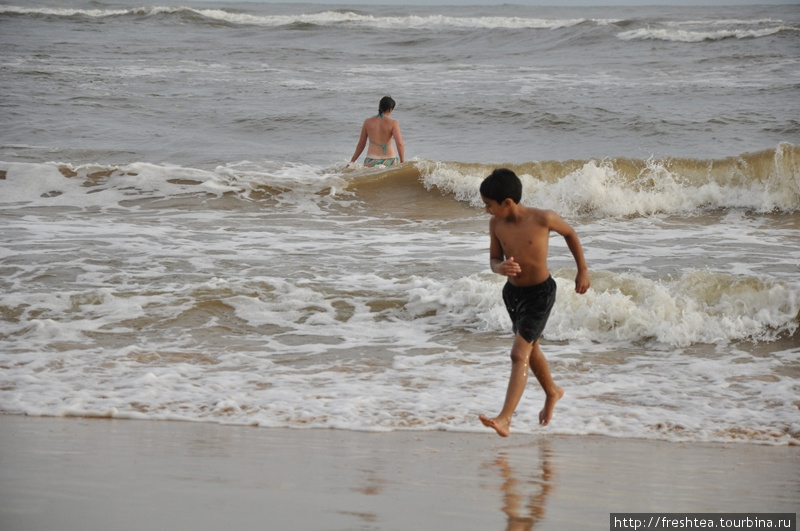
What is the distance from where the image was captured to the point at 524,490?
354 centimetres

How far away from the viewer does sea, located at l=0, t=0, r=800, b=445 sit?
5293 mm

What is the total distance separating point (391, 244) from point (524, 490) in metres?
6.21

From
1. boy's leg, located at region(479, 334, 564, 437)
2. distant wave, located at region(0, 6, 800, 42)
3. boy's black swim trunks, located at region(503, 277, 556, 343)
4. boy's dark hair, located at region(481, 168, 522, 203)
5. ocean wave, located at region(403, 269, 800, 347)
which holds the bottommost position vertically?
ocean wave, located at region(403, 269, 800, 347)

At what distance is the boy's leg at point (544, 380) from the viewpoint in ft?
14.6

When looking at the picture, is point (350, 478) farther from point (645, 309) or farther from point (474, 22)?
point (474, 22)

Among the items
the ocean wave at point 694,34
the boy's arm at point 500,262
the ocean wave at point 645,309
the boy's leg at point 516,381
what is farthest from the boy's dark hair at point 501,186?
the ocean wave at point 694,34

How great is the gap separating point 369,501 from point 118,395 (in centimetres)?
236

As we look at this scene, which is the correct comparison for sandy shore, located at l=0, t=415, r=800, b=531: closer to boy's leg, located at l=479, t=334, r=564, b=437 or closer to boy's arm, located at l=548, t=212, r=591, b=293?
boy's leg, located at l=479, t=334, r=564, b=437

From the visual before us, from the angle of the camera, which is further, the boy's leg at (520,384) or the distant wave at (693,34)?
the distant wave at (693,34)

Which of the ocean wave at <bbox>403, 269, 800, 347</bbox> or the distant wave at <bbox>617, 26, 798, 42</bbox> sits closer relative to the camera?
the ocean wave at <bbox>403, 269, 800, 347</bbox>

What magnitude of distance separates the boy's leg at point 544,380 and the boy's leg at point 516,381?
0.08 metres

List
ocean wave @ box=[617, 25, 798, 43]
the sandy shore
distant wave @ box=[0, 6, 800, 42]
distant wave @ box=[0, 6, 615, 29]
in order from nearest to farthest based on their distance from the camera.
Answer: the sandy shore < ocean wave @ box=[617, 25, 798, 43] < distant wave @ box=[0, 6, 800, 42] < distant wave @ box=[0, 6, 615, 29]

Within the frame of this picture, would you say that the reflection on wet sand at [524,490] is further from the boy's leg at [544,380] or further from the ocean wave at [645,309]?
the ocean wave at [645,309]

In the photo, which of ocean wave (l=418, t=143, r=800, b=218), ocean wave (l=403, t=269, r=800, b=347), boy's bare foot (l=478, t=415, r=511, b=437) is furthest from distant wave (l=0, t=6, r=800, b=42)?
boy's bare foot (l=478, t=415, r=511, b=437)
